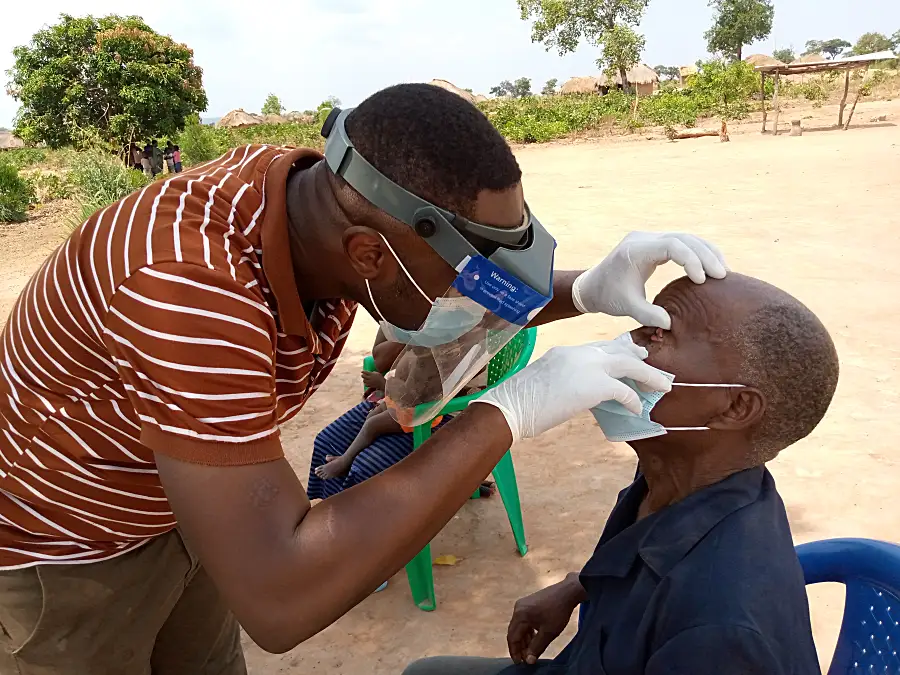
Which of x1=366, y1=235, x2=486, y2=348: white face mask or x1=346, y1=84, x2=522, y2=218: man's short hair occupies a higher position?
x1=346, y1=84, x2=522, y2=218: man's short hair

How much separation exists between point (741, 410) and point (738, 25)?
48249 mm

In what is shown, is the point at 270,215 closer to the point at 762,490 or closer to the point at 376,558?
the point at 376,558

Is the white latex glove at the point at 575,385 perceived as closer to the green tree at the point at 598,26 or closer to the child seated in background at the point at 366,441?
the child seated in background at the point at 366,441

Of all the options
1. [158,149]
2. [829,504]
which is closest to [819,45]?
[158,149]

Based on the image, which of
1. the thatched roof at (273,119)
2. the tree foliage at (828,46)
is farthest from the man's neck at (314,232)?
the tree foliage at (828,46)

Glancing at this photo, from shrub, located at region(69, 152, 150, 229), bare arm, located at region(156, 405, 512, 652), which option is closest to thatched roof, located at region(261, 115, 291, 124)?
shrub, located at region(69, 152, 150, 229)

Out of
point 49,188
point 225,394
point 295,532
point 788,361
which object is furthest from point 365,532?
point 49,188

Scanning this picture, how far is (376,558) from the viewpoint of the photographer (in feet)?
3.84

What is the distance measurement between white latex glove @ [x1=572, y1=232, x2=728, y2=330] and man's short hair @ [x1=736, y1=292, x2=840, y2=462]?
0.18 metres

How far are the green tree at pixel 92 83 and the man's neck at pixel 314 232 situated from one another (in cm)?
1783

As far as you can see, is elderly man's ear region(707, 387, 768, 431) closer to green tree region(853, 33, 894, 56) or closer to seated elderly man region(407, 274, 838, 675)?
seated elderly man region(407, 274, 838, 675)

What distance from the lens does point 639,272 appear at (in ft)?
6.46

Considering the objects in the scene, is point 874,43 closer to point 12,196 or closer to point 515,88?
point 515,88

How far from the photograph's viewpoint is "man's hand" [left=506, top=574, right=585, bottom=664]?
1.91 m
